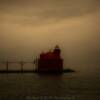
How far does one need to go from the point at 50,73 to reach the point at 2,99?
101 metres

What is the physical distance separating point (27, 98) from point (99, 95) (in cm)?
846

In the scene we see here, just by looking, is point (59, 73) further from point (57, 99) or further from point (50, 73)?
point (57, 99)

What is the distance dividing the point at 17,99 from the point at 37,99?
2453mm

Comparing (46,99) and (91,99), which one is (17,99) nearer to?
A: (46,99)

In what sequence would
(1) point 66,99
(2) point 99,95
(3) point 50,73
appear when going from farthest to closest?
1. (3) point 50,73
2. (2) point 99,95
3. (1) point 66,99

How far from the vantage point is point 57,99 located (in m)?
44.6

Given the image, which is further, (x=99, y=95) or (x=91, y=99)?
(x=99, y=95)

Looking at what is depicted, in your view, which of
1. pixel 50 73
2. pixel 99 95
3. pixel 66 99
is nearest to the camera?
pixel 66 99

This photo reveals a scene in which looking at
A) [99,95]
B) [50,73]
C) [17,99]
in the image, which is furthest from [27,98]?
[50,73]

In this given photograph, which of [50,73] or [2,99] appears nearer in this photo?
[2,99]

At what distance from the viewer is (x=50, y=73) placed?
147500mm

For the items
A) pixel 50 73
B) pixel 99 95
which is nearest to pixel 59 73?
pixel 50 73

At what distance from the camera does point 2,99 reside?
46.4 m

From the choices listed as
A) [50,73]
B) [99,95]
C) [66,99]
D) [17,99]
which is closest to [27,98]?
[17,99]
